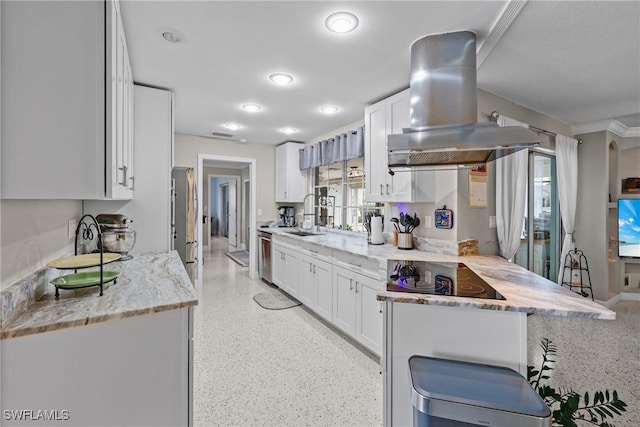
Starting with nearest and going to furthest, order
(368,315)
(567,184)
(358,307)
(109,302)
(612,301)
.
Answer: (109,302), (368,315), (358,307), (567,184), (612,301)

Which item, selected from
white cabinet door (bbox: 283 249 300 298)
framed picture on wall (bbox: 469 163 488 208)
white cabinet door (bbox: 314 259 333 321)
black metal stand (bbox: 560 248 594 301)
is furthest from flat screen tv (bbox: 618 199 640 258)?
white cabinet door (bbox: 283 249 300 298)

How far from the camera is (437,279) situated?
70.6 inches

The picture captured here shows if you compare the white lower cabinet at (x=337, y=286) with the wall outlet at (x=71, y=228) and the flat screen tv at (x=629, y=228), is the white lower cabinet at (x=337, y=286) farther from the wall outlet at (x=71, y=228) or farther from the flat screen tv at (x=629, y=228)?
the flat screen tv at (x=629, y=228)

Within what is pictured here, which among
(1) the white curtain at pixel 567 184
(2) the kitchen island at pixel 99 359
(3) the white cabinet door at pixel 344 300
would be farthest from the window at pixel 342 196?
(2) the kitchen island at pixel 99 359

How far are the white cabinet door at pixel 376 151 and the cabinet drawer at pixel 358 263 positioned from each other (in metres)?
0.72

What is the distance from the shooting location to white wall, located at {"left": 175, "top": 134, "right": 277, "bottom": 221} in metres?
4.71

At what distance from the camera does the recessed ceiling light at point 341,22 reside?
5.75 ft

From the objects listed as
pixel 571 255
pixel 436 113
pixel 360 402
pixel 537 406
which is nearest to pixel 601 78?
pixel 436 113

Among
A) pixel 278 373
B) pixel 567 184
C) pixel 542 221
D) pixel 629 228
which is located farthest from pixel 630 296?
pixel 278 373

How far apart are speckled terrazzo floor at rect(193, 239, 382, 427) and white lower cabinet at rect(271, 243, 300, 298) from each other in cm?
44

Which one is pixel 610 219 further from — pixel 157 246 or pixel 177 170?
pixel 177 170

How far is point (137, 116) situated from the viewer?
8.68ft

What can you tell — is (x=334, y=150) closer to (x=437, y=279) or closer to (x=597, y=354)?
(x=437, y=279)

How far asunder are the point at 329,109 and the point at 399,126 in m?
1.05
